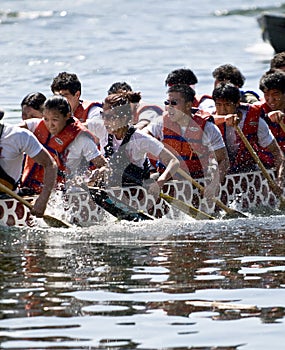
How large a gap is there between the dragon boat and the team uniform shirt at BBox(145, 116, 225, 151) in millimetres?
325

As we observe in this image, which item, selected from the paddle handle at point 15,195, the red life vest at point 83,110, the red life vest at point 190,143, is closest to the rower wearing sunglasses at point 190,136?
the red life vest at point 190,143

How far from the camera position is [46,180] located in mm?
7273

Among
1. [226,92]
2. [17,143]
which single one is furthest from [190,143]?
[17,143]

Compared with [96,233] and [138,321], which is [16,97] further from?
[138,321]

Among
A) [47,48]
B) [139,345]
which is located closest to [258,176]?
[139,345]

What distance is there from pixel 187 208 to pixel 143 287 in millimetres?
2449

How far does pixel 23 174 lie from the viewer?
8102 mm

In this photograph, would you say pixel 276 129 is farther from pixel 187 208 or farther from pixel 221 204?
pixel 187 208

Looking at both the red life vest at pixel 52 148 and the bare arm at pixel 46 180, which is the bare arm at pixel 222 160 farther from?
the bare arm at pixel 46 180

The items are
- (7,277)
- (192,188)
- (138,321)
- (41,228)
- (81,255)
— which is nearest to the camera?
(138,321)

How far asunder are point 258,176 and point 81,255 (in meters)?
2.75

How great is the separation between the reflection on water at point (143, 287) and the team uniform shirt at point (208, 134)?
0.86 metres

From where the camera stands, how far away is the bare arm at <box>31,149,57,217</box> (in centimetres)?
726

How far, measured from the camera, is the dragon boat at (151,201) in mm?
7594
